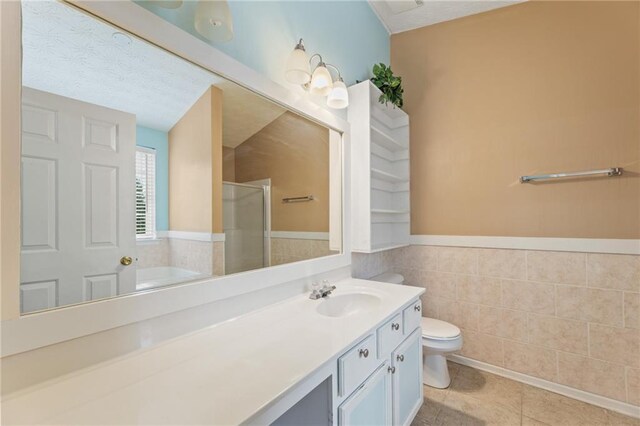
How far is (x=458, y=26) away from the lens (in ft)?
7.95

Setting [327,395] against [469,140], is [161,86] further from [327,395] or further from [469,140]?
[469,140]

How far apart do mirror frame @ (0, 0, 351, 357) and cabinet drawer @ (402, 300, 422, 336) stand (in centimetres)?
74

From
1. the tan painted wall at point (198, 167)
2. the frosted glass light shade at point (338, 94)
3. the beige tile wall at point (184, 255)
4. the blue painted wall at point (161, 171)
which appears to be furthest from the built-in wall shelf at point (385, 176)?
the blue painted wall at point (161, 171)

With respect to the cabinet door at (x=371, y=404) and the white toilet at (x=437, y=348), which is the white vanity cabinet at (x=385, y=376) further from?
the white toilet at (x=437, y=348)

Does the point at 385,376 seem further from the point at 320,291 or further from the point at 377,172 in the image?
the point at 377,172

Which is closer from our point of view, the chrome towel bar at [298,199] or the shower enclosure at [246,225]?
the shower enclosure at [246,225]

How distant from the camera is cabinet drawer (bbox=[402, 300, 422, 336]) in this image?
150cm

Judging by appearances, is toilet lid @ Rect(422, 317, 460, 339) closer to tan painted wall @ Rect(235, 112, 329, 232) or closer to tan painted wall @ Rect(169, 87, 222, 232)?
tan painted wall @ Rect(235, 112, 329, 232)

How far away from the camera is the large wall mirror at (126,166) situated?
2.49ft

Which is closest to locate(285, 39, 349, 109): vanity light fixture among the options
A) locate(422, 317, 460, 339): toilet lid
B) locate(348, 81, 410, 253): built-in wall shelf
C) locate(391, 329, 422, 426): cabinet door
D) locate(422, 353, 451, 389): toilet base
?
locate(348, 81, 410, 253): built-in wall shelf

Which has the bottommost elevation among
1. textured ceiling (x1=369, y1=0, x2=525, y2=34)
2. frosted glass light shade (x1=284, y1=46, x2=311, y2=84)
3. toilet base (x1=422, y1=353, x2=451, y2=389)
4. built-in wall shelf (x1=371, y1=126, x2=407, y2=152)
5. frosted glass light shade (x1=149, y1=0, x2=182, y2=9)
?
toilet base (x1=422, y1=353, x2=451, y2=389)

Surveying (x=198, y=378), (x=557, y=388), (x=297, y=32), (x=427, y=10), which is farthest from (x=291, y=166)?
(x=557, y=388)

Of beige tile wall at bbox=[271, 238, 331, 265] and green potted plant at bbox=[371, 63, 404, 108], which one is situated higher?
green potted plant at bbox=[371, 63, 404, 108]

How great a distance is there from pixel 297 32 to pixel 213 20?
0.67m
